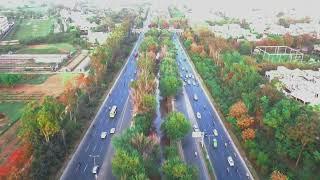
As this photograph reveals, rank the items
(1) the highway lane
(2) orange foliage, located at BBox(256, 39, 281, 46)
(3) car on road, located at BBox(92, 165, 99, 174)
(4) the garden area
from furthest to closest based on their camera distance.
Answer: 1. (2) orange foliage, located at BBox(256, 39, 281, 46)
2. (1) the highway lane
3. (3) car on road, located at BBox(92, 165, 99, 174)
4. (4) the garden area

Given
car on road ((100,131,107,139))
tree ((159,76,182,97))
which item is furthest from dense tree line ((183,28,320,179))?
car on road ((100,131,107,139))

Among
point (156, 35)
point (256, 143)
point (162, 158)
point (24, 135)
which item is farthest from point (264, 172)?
point (156, 35)

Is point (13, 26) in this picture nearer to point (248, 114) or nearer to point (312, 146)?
point (248, 114)

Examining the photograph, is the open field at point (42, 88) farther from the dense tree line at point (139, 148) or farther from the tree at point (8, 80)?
the dense tree line at point (139, 148)

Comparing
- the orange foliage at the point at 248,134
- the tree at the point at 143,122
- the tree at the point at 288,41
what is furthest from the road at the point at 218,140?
the tree at the point at 288,41

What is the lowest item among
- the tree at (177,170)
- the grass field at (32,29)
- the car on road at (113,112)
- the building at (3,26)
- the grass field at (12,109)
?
the car on road at (113,112)

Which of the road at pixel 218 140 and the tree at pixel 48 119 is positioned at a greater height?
the tree at pixel 48 119

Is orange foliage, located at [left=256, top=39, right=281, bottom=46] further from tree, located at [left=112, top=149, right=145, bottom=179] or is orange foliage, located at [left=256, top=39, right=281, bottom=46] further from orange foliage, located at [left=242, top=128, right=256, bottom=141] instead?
tree, located at [left=112, top=149, right=145, bottom=179]

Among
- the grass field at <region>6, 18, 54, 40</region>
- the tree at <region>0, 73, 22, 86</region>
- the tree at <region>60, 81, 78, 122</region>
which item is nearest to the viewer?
the tree at <region>60, 81, 78, 122</region>
